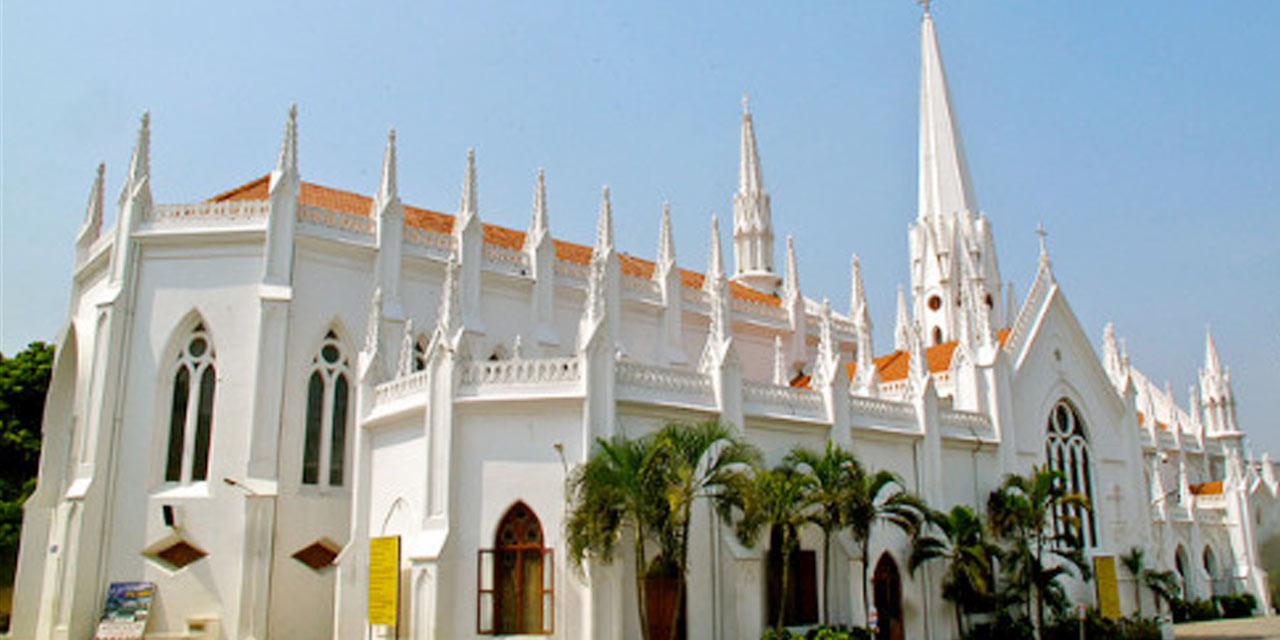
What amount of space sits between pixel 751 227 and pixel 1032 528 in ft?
70.3

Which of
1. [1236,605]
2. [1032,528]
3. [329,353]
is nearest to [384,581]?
[329,353]

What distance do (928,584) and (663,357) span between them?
1064 centimetres

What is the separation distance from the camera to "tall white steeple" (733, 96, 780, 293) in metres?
45.3

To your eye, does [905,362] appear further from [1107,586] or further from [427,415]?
[427,415]

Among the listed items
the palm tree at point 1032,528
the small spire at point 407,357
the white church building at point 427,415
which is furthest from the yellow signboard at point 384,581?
the palm tree at point 1032,528

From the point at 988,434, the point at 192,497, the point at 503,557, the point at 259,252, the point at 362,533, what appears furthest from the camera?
the point at 988,434

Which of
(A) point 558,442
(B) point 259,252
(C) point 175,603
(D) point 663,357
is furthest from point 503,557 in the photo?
(D) point 663,357

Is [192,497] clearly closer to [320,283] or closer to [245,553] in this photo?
[245,553]

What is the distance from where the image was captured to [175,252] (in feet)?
86.9

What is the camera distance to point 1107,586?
31.0 m

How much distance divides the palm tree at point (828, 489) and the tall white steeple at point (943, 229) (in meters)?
25.2

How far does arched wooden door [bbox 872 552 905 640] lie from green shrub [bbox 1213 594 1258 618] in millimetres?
22350

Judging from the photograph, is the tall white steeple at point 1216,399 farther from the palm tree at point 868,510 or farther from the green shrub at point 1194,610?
the palm tree at point 868,510

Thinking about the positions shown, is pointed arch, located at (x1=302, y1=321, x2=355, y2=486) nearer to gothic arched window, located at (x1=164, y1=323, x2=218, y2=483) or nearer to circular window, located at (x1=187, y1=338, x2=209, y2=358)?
gothic arched window, located at (x1=164, y1=323, x2=218, y2=483)
